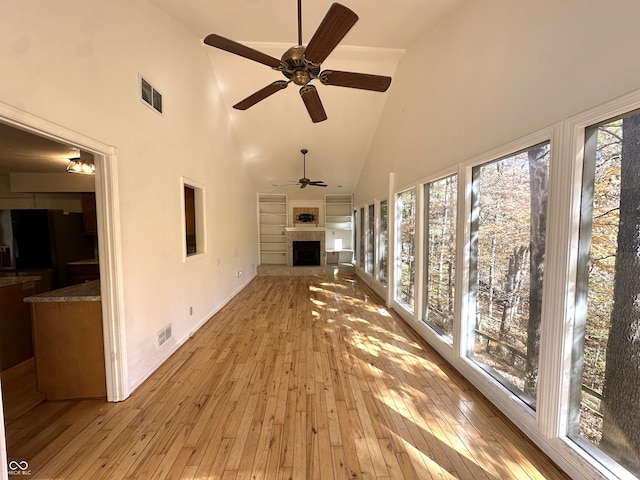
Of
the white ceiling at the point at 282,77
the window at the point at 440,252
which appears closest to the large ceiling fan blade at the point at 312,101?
the white ceiling at the point at 282,77

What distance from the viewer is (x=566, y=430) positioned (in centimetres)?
159

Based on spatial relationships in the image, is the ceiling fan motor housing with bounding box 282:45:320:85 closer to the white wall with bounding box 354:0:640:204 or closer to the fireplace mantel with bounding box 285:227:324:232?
the white wall with bounding box 354:0:640:204

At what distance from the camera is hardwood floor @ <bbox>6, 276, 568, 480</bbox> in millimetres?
1561

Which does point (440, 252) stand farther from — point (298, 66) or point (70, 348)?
point (70, 348)

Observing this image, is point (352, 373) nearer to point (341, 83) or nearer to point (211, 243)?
point (341, 83)

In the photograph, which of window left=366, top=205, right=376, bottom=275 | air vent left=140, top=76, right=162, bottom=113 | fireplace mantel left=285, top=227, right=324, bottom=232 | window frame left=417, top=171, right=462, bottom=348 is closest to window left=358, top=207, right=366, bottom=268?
window left=366, top=205, right=376, bottom=275

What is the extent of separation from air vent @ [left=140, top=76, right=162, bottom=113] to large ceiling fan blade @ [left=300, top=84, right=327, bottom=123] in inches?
58.5

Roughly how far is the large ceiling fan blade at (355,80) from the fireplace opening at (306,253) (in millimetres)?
7046

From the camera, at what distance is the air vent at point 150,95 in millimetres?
2482

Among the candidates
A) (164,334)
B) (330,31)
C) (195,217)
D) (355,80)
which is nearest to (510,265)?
(355,80)

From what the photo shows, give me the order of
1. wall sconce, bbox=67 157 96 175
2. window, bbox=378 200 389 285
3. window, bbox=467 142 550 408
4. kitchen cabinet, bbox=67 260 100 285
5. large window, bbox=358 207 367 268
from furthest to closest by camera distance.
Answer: large window, bbox=358 207 367 268 → window, bbox=378 200 389 285 → kitchen cabinet, bbox=67 260 100 285 → wall sconce, bbox=67 157 96 175 → window, bbox=467 142 550 408

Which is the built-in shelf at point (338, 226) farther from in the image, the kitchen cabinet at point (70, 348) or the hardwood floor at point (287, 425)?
the kitchen cabinet at point (70, 348)

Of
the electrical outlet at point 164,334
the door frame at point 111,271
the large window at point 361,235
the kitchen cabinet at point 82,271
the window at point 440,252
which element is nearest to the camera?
the door frame at point 111,271

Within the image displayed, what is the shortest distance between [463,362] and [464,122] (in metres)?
2.27
